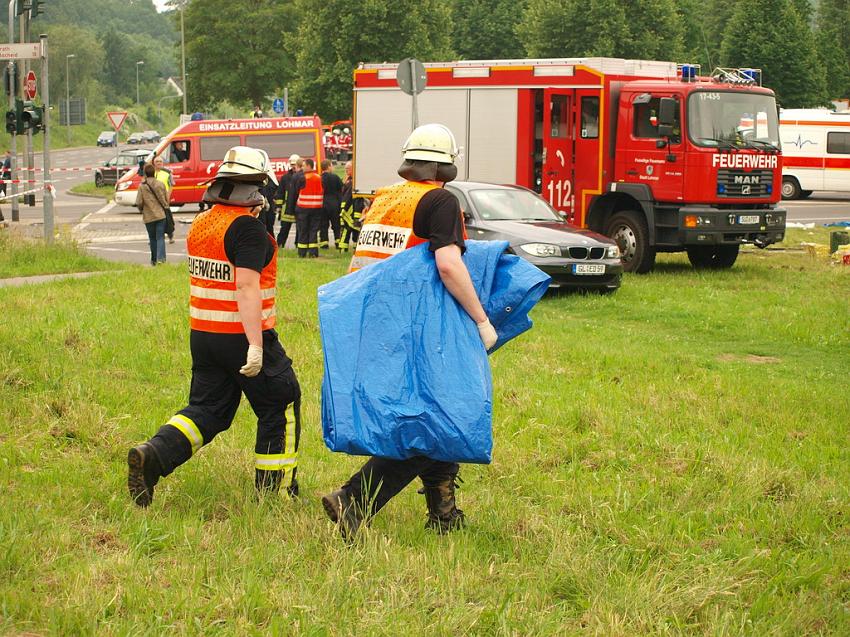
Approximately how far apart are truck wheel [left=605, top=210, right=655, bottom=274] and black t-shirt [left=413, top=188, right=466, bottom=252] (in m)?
12.8

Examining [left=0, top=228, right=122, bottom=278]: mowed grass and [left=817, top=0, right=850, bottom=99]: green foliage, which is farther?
[left=817, top=0, right=850, bottom=99]: green foliage

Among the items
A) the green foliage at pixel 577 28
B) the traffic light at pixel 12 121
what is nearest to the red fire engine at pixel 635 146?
the traffic light at pixel 12 121

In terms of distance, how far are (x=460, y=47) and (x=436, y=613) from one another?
71065mm

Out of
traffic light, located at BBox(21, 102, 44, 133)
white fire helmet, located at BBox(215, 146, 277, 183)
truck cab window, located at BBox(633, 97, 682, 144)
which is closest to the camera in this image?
white fire helmet, located at BBox(215, 146, 277, 183)

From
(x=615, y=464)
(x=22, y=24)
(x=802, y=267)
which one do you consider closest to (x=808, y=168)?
(x=802, y=267)

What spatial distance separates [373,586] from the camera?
4500 millimetres

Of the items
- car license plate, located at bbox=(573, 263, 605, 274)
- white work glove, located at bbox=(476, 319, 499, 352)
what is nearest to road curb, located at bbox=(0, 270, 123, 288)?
car license plate, located at bbox=(573, 263, 605, 274)

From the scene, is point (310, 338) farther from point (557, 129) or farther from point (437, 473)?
point (557, 129)

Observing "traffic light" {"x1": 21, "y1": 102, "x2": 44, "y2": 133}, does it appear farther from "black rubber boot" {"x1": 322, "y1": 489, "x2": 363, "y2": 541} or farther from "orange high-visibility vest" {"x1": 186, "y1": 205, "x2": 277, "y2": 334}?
"black rubber boot" {"x1": 322, "y1": 489, "x2": 363, "y2": 541}

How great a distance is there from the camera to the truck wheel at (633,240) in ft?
58.0

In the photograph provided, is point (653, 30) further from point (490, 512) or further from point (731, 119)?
point (490, 512)

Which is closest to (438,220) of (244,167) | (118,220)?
(244,167)

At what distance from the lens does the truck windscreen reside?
17250 mm

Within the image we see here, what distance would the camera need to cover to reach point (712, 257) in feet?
63.1
